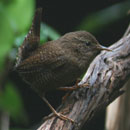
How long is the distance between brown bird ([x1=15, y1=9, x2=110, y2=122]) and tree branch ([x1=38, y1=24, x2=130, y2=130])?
0.12m

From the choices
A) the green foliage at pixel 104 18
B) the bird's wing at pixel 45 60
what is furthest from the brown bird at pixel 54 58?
the green foliage at pixel 104 18

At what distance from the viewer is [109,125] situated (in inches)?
134

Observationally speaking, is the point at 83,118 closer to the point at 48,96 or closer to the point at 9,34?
the point at 9,34

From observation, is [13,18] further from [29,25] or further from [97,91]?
[97,91]

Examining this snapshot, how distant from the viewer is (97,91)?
8.92 feet

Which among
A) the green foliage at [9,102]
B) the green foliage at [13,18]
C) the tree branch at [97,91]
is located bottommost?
the tree branch at [97,91]

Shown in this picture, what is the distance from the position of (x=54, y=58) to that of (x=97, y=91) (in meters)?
0.56

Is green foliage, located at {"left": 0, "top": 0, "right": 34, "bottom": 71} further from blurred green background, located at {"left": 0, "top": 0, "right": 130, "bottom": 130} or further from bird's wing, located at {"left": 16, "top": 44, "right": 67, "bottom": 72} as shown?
bird's wing, located at {"left": 16, "top": 44, "right": 67, "bottom": 72}

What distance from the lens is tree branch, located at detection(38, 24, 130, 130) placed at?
102 inches

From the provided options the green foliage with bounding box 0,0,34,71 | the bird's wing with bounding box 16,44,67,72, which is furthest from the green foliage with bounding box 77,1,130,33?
the bird's wing with bounding box 16,44,67,72

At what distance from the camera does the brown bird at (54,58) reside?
2.93m

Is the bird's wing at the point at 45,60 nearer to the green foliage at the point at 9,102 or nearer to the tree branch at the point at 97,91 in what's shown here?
the tree branch at the point at 97,91

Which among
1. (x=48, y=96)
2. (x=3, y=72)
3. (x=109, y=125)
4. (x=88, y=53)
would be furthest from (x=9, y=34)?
(x=48, y=96)

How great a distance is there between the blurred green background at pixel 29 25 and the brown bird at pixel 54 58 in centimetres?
20
